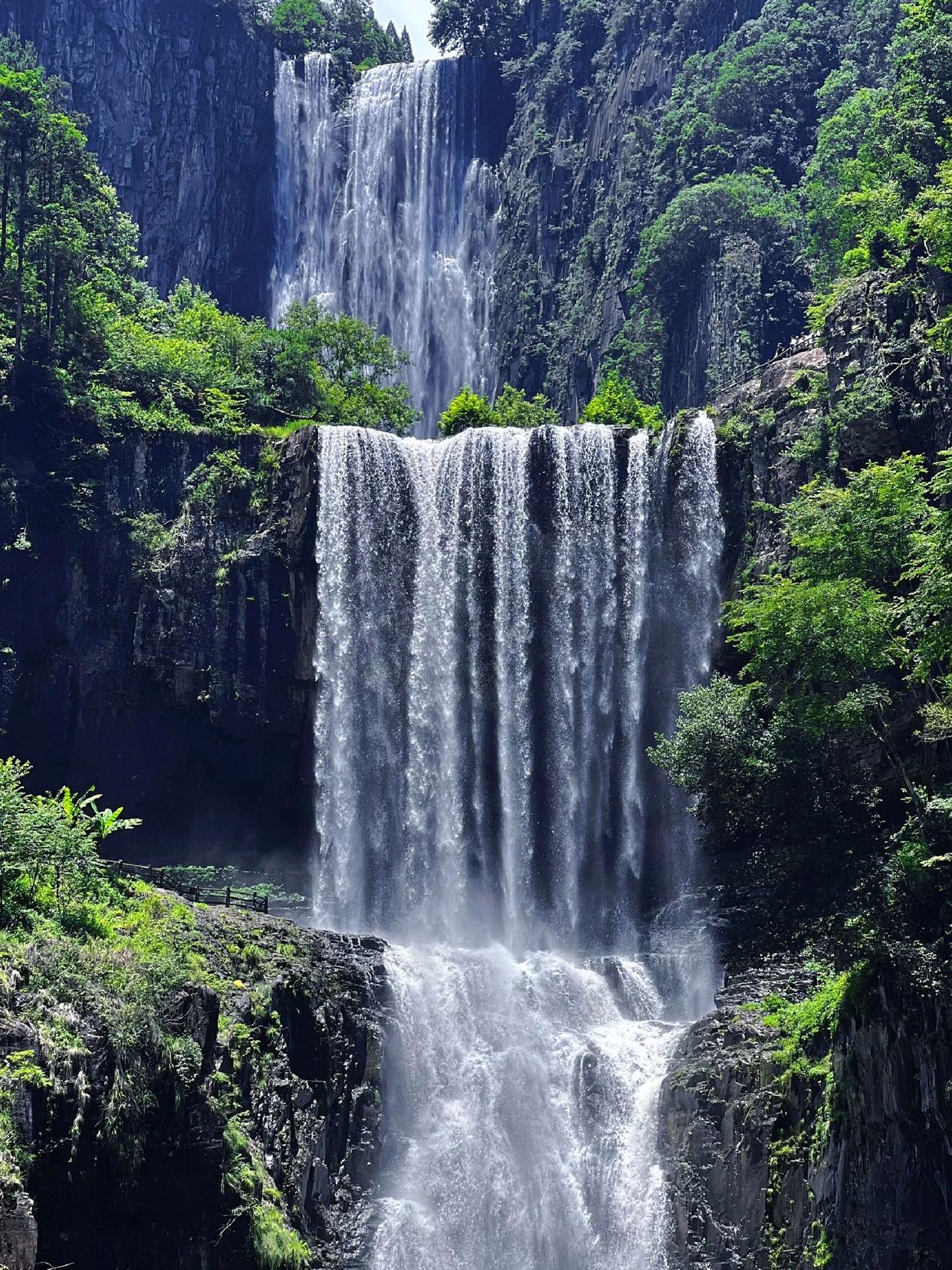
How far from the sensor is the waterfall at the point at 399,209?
6806 cm

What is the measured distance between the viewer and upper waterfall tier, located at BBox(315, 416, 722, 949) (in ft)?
136

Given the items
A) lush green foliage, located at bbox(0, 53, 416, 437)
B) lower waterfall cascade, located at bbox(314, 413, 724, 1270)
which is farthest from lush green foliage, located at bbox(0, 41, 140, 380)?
lower waterfall cascade, located at bbox(314, 413, 724, 1270)

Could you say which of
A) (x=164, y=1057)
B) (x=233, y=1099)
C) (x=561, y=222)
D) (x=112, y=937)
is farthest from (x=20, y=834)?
(x=561, y=222)

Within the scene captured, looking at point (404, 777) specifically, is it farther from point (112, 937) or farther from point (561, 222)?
point (561, 222)

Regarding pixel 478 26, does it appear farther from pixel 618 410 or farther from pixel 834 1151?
pixel 834 1151

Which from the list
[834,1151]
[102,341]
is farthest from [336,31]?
[834,1151]

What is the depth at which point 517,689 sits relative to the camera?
43.0m

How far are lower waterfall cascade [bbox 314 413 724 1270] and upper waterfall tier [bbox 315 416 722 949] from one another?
0.18 ft

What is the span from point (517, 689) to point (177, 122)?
43.9m

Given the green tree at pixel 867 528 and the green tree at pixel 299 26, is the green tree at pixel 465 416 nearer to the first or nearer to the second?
the green tree at pixel 867 528

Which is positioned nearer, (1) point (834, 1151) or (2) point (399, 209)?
(1) point (834, 1151)

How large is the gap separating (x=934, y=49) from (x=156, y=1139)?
3933cm

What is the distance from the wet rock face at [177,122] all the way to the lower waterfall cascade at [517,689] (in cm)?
3055

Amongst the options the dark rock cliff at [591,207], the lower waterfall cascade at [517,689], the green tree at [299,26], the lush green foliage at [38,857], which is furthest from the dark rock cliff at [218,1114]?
the green tree at [299,26]
